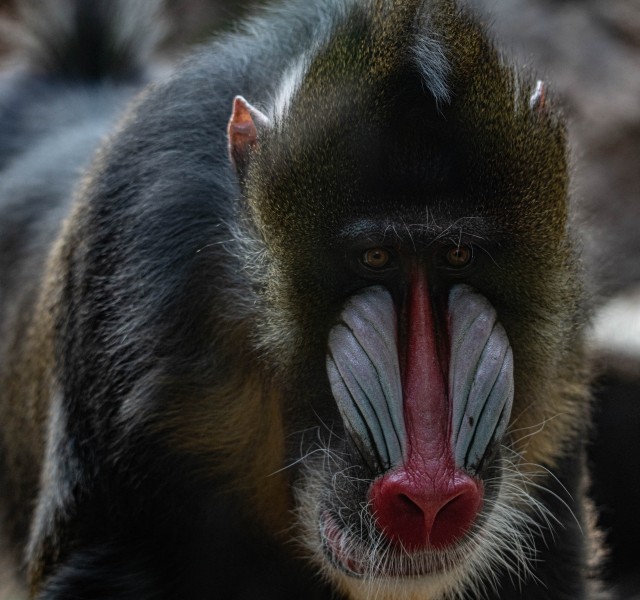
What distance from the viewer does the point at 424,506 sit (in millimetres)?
2936

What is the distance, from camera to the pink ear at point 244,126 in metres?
3.35

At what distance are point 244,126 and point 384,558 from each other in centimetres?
131

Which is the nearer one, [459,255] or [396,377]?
[396,377]

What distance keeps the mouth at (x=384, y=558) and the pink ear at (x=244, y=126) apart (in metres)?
1.13

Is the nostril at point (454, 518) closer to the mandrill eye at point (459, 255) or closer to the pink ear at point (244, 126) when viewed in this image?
the mandrill eye at point (459, 255)

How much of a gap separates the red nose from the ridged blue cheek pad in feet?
0.19

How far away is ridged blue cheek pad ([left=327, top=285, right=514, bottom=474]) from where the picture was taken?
9.90ft

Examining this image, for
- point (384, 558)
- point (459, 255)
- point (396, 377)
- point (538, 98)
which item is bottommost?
point (384, 558)

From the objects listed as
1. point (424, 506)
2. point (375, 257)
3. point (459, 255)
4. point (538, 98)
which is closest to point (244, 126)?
point (375, 257)

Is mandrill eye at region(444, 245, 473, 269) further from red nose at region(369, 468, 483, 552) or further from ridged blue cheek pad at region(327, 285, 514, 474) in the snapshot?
red nose at region(369, 468, 483, 552)

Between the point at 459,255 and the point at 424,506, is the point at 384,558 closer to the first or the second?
the point at 424,506

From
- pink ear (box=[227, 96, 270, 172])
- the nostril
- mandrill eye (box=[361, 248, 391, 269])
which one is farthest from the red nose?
pink ear (box=[227, 96, 270, 172])

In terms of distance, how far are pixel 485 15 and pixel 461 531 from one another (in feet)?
5.11

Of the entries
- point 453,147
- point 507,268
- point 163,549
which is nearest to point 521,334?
point 507,268
